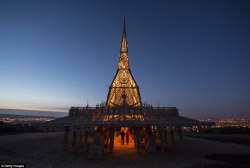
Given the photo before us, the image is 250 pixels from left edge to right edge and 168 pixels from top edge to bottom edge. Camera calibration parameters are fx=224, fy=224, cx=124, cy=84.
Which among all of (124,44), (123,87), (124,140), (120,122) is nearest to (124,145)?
(124,140)

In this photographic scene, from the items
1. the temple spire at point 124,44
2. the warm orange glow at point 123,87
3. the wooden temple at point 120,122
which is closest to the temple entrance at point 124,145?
the wooden temple at point 120,122

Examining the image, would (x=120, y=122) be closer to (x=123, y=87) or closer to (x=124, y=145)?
(x=124, y=145)

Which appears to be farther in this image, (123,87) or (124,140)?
(123,87)

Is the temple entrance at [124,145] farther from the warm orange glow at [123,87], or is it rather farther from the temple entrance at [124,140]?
the warm orange glow at [123,87]

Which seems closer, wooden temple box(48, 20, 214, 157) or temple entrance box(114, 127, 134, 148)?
wooden temple box(48, 20, 214, 157)

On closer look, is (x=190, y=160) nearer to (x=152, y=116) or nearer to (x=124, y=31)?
(x=152, y=116)

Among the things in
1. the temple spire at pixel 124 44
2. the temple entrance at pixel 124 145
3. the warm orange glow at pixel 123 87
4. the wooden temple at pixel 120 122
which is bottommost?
the temple entrance at pixel 124 145

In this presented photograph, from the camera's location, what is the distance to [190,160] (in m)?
17.0

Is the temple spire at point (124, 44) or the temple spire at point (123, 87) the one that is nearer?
the temple spire at point (123, 87)

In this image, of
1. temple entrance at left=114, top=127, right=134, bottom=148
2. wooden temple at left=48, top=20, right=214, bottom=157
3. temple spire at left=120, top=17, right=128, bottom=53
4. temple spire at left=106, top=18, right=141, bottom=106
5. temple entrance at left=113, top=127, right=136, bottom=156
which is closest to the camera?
wooden temple at left=48, top=20, right=214, bottom=157

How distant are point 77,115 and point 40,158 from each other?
19.8ft

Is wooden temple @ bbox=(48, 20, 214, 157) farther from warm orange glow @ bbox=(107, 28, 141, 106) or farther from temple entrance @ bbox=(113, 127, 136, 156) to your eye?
warm orange glow @ bbox=(107, 28, 141, 106)

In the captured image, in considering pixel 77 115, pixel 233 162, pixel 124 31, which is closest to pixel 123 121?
pixel 77 115

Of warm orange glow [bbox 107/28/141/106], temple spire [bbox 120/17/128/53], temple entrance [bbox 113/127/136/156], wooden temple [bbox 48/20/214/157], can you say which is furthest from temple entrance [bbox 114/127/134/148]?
temple spire [bbox 120/17/128/53]
